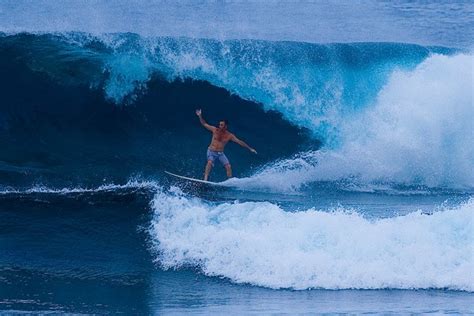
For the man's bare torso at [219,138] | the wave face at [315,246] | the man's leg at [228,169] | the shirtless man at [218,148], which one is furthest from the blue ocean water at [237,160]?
the man's bare torso at [219,138]

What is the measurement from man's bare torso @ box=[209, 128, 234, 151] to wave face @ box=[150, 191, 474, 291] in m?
1.76

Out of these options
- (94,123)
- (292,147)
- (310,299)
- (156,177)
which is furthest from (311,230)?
(94,123)

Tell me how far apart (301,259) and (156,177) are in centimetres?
391

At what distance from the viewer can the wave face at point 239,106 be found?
14297 mm

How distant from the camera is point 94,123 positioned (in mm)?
14742

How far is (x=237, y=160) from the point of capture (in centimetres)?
1438

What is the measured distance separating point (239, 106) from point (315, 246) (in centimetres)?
556

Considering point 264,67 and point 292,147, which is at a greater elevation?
point 264,67

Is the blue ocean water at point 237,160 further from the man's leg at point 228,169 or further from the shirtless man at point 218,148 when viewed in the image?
the shirtless man at point 218,148

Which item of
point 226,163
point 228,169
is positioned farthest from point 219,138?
point 228,169

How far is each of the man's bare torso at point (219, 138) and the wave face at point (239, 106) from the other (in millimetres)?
919

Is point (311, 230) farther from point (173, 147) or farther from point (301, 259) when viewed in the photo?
point (173, 147)

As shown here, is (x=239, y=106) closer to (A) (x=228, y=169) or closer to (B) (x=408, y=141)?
(A) (x=228, y=169)

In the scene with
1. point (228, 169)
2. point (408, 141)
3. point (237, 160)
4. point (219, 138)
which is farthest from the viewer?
point (408, 141)
